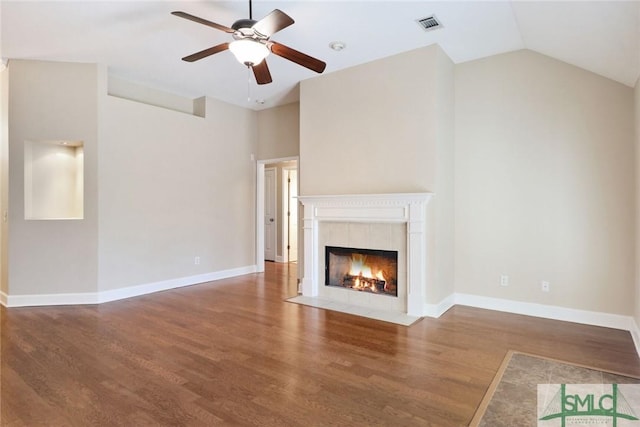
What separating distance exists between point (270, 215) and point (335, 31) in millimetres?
5355

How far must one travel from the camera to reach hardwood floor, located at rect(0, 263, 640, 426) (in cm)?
217

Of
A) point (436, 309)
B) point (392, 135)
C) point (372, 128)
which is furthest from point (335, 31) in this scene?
point (436, 309)

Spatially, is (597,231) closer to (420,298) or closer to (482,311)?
(482,311)

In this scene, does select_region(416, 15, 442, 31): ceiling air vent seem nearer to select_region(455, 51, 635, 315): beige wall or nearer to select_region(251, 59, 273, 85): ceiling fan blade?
select_region(455, 51, 635, 315): beige wall

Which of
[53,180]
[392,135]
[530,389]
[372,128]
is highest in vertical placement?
[372,128]

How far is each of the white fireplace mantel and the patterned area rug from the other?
4.01 ft

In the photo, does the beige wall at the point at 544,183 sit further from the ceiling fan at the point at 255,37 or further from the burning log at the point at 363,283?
the ceiling fan at the point at 255,37

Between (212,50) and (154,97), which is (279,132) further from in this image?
(212,50)

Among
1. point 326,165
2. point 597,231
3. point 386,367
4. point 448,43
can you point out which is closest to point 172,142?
point 326,165

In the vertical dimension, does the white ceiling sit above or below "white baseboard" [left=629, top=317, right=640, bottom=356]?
above

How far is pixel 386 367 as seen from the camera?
2754 millimetres

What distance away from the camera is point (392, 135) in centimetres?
431

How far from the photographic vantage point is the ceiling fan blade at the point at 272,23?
2.47 meters

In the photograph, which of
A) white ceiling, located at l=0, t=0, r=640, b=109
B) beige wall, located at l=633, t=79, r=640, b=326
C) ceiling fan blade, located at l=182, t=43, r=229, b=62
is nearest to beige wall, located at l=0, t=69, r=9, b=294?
white ceiling, located at l=0, t=0, r=640, b=109
